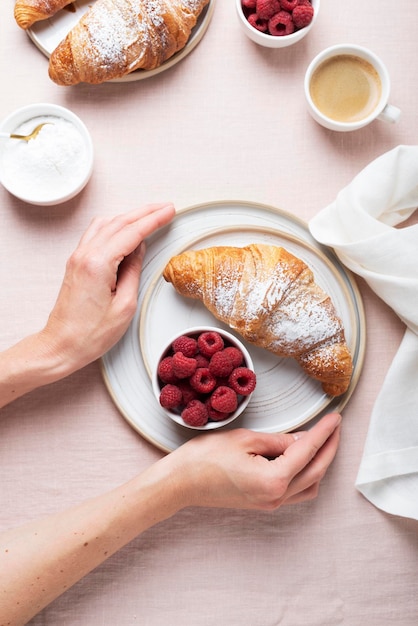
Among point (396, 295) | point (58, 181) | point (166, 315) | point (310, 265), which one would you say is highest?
point (58, 181)

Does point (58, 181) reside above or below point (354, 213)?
above

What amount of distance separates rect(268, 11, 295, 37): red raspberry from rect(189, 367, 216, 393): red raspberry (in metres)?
0.71

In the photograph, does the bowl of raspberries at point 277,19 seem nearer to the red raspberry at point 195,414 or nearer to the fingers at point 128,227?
the fingers at point 128,227

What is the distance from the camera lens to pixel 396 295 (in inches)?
48.4

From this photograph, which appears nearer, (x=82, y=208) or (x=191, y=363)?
(x=191, y=363)

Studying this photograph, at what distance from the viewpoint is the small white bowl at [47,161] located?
1246mm

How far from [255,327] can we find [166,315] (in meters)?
0.20

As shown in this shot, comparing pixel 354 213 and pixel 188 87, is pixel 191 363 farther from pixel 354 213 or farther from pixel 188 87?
pixel 188 87

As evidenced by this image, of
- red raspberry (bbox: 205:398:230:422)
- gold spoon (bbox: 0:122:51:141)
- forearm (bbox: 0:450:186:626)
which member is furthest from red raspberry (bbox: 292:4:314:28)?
forearm (bbox: 0:450:186:626)

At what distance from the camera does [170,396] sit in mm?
1101

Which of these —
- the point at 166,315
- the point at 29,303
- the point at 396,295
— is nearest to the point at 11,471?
the point at 29,303

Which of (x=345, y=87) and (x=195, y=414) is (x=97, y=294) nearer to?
(x=195, y=414)

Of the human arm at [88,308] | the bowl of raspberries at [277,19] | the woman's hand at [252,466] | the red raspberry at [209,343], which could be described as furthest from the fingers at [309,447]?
the bowl of raspberries at [277,19]

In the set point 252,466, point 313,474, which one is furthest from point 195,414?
point 313,474
